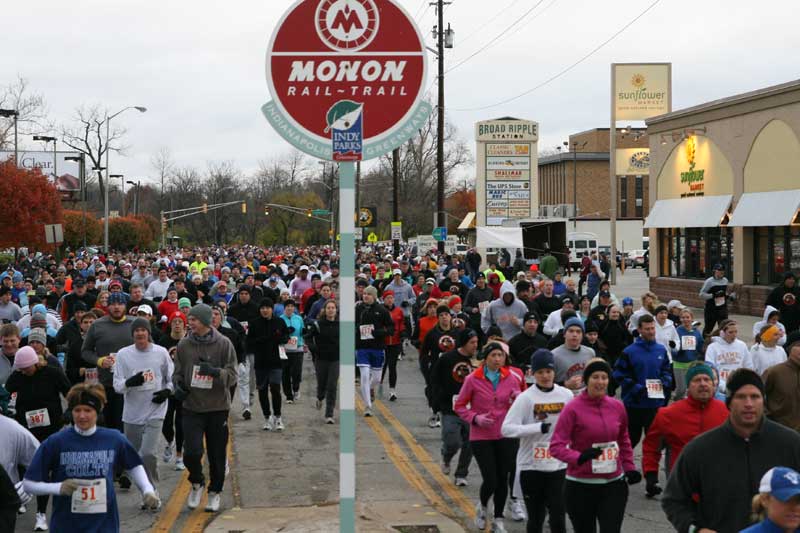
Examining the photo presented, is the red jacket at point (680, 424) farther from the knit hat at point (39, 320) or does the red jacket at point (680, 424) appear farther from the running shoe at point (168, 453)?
the knit hat at point (39, 320)

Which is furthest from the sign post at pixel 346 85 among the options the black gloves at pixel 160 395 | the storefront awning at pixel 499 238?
the storefront awning at pixel 499 238

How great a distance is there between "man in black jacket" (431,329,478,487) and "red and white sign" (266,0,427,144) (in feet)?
15.1

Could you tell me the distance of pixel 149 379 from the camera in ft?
33.4

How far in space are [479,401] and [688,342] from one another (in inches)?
192

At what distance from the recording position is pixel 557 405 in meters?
8.37

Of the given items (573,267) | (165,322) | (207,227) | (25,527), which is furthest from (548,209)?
(25,527)

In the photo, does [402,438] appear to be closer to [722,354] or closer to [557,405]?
[722,354]

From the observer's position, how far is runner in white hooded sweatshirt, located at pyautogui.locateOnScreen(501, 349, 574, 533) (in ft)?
27.0

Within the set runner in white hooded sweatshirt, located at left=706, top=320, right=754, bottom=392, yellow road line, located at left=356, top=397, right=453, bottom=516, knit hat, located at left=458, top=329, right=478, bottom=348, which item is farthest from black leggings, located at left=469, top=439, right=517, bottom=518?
runner in white hooded sweatshirt, located at left=706, top=320, right=754, bottom=392

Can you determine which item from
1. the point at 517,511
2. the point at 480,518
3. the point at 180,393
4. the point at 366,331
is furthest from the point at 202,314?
the point at 366,331

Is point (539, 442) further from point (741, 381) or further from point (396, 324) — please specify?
point (396, 324)

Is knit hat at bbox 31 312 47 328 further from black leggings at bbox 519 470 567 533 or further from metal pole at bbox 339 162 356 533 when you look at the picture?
metal pole at bbox 339 162 356 533

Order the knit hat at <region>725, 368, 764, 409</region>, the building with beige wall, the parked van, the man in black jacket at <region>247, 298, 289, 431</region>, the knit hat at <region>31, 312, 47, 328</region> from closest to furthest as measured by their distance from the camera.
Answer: the knit hat at <region>725, 368, 764, 409</region> < the knit hat at <region>31, 312, 47, 328</region> < the man in black jacket at <region>247, 298, 289, 431</region> < the building with beige wall < the parked van

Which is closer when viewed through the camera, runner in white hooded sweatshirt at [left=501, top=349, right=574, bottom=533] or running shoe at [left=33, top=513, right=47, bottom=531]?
runner in white hooded sweatshirt at [left=501, top=349, right=574, bottom=533]
